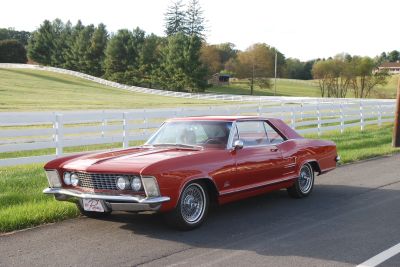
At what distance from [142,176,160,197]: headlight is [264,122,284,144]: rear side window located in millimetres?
2626

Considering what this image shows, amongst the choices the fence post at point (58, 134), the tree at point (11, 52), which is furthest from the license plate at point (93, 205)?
the tree at point (11, 52)

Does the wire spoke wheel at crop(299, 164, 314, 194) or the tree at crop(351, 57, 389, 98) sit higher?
the tree at crop(351, 57, 389, 98)

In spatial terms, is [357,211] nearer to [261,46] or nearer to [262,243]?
[262,243]

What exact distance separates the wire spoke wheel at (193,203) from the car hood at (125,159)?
17.3 inches

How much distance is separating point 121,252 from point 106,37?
110281 millimetres

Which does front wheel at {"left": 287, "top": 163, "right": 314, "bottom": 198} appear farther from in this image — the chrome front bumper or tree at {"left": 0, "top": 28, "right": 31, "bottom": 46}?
tree at {"left": 0, "top": 28, "right": 31, "bottom": 46}

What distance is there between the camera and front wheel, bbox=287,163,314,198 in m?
8.48

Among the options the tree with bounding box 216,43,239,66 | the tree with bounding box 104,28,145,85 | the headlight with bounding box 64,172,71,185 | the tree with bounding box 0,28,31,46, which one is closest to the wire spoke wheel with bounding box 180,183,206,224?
the headlight with bounding box 64,172,71,185

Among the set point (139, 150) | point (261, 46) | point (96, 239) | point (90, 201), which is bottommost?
point (96, 239)

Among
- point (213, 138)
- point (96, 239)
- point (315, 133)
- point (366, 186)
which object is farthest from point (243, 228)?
point (315, 133)

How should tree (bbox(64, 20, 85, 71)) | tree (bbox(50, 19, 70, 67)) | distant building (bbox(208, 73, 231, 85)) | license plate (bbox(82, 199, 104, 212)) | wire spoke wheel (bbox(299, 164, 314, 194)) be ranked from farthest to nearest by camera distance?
distant building (bbox(208, 73, 231, 85)) < tree (bbox(50, 19, 70, 67)) < tree (bbox(64, 20, 85, 71)) < wire spoke wheel (bbox(299, 164, 314, 194)) < license plate (bbox(82, 199, 104, 212))

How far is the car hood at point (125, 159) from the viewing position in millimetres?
6168

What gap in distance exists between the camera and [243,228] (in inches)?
261

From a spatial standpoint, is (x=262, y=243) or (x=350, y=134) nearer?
(x=262, y=243)
